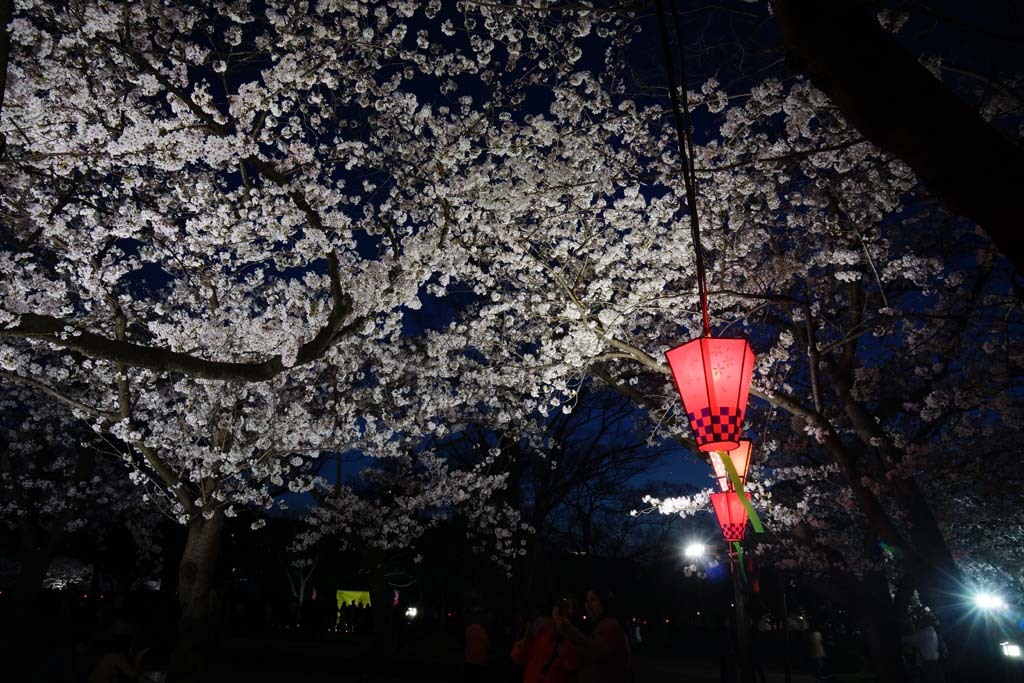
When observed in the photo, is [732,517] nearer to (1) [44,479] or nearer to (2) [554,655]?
(2) [554,655]

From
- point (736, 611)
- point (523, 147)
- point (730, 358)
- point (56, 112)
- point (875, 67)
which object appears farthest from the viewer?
point (736, 611)

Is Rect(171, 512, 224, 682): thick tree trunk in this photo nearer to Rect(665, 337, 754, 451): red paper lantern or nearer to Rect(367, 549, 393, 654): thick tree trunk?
→ Rect(367, 549, 393, 654): thick tree trunk

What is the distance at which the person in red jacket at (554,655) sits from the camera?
4414 mm

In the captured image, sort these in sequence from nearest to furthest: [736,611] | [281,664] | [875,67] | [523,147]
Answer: [875,67] < [523,147] < [736,611] < [281,664]

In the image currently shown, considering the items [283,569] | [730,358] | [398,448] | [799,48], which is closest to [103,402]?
[398,448]

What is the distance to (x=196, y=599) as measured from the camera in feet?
34.5

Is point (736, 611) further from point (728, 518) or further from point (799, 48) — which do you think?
point (799, 48)

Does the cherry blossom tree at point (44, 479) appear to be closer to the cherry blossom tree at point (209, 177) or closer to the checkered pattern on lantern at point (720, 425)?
the cherry blossom tree at point (209, 177)

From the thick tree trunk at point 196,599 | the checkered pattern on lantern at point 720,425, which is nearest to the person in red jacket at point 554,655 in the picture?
the checkered pattern on lantern at point 720,425

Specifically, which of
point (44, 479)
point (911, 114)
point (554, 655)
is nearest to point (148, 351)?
point (554, 655)

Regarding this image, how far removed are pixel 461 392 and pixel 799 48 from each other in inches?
412

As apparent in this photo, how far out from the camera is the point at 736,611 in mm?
10055

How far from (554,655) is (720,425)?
2303mm

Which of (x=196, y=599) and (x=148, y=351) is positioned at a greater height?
(x=148, y=351)
